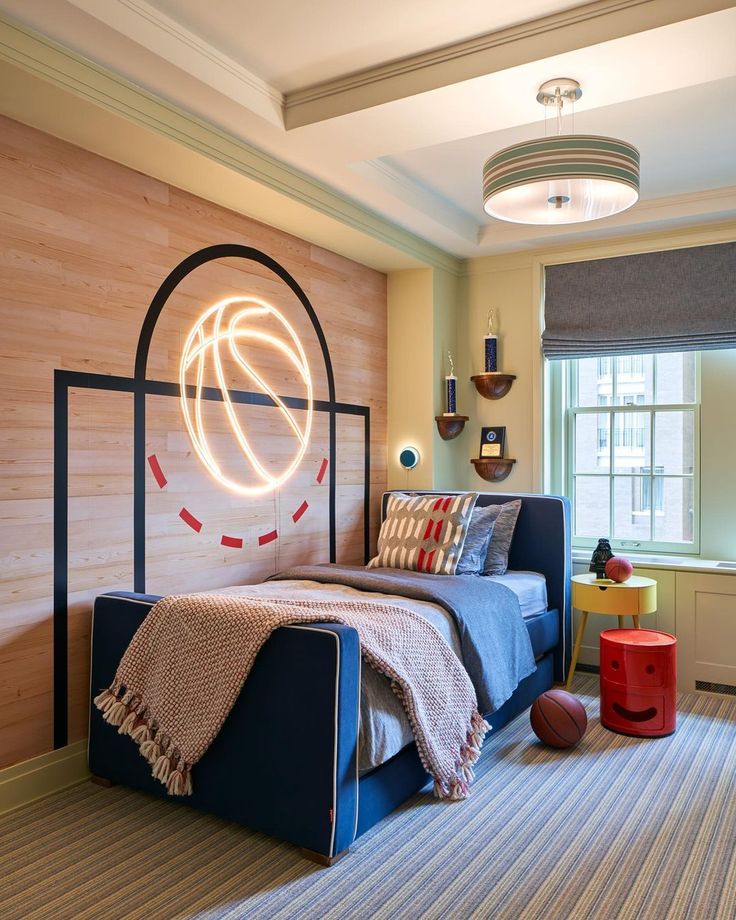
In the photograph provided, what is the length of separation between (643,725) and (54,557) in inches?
99.2

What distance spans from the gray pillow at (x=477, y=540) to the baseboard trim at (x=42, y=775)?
5.96 ft

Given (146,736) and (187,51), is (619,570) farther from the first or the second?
(187,51)

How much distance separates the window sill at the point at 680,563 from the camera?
13.1 feet

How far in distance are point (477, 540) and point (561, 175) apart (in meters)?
1.94

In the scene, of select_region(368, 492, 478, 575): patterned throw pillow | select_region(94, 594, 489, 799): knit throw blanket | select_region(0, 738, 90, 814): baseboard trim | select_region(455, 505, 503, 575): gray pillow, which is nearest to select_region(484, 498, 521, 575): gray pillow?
select_region(455, 505, 503, 575): gray pillow

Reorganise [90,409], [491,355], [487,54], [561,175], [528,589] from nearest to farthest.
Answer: [561,175] < [487,54] < [90,409] < [528,589] < [491,355]

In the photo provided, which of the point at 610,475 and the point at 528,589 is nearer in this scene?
the point at 528,589

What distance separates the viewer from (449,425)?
15.7 feet

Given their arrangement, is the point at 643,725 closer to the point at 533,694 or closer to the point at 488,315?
the point at 533,694

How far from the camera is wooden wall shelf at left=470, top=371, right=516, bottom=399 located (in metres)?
4.79

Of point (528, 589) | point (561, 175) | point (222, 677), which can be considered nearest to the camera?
point (222, 677)

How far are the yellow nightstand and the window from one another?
0.63 m

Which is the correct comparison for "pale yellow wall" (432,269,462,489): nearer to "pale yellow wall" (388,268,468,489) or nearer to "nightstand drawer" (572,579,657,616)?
"pale yellow wall" (388,268,468,489)

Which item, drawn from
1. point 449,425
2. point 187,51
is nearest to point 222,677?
point 187,51
